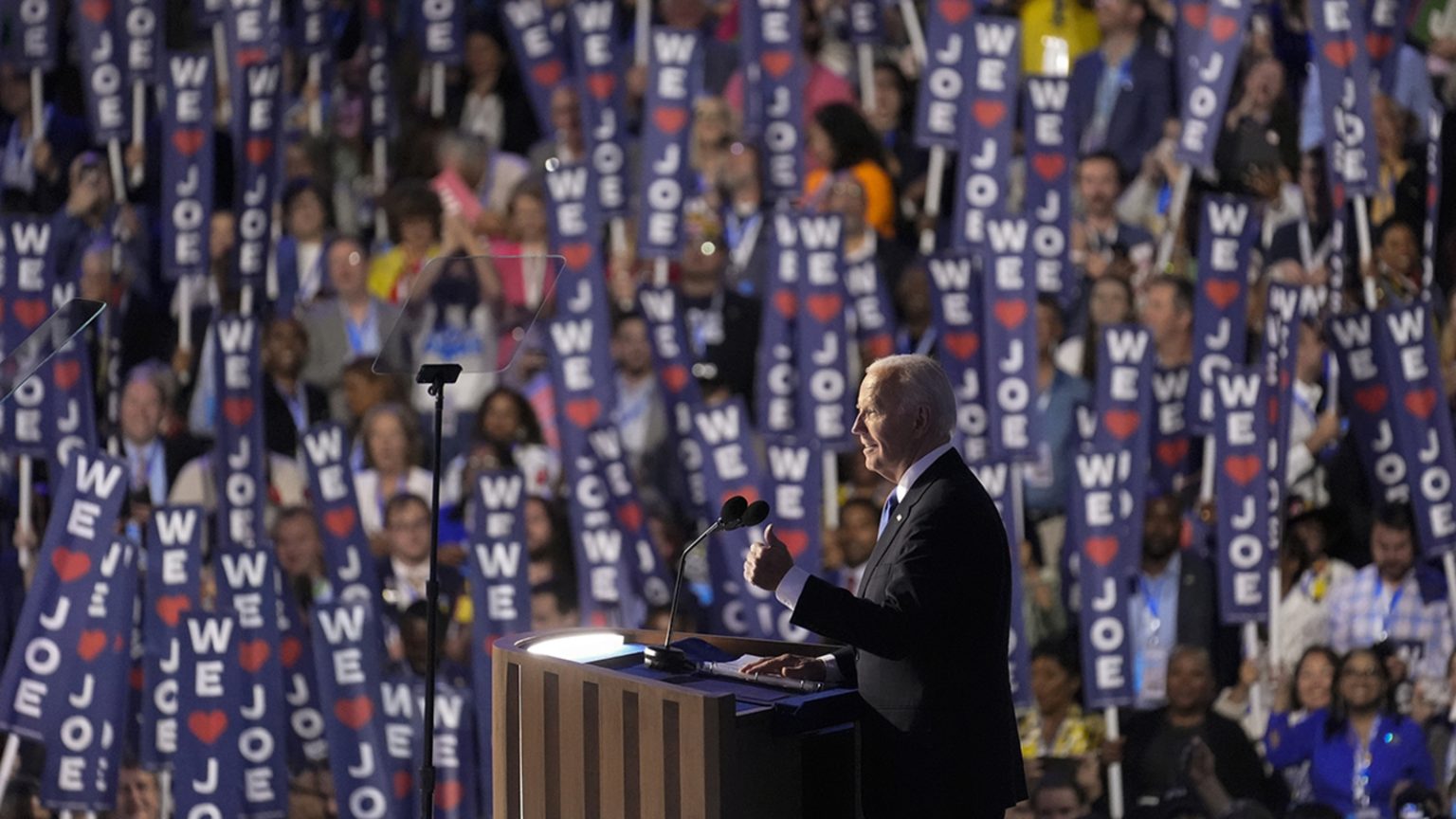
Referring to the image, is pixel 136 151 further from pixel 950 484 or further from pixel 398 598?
pixel 950 484

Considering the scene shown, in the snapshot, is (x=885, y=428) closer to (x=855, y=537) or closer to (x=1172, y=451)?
(x=855, y=537)

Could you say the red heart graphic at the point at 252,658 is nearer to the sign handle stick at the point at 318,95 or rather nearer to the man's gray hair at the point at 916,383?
the sign handle stick at the point at 318,95

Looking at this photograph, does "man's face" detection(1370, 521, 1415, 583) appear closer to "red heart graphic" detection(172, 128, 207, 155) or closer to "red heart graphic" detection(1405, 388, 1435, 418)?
"red heart graphic" detection(1405, 388, 1435, 418)

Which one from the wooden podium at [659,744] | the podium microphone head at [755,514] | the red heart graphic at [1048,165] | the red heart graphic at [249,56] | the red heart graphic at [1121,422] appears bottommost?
the wooden podium at [659,744]

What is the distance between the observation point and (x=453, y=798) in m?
4.49

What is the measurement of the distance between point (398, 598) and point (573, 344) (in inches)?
37.0

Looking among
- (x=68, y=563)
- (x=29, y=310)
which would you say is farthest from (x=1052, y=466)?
(x=29, y=310)

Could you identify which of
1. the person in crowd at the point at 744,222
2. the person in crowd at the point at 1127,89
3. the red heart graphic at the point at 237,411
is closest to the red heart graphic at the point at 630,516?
the person in crowd at the point at 744,222

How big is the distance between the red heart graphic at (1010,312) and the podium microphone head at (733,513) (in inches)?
90.6

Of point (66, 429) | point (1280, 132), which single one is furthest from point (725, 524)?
point (66, 429)

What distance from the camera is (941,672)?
2.08 meters

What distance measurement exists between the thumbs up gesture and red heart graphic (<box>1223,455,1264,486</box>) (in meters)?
2.50

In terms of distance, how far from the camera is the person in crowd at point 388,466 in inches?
181

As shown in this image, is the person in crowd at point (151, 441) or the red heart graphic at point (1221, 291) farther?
the person in crowd at point (151, 441)
